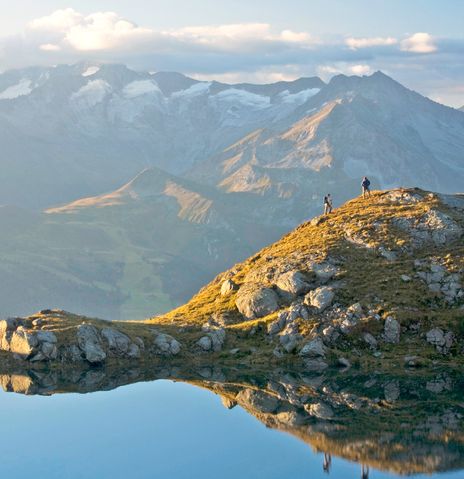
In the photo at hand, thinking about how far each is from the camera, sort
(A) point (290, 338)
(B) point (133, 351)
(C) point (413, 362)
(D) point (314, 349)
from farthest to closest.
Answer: (A) point (290, 338)
(B) point (133, 351)
(D) point (314, 349)
(C) point (413, 362)

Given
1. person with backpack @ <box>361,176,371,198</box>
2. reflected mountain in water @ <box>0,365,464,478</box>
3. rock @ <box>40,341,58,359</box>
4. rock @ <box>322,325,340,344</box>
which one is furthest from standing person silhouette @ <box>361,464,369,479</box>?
person with backpack @ <box>361,176,371,198</box>

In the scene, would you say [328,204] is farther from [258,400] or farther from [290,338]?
[258,400]

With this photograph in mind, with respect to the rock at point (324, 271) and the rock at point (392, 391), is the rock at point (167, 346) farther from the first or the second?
the rock at point (392, 391)

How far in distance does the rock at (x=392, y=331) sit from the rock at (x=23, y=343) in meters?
43.7

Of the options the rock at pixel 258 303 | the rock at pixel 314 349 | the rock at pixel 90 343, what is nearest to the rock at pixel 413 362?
the rock at pixel 314 349

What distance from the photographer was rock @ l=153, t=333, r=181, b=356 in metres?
101

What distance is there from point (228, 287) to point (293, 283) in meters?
13.7

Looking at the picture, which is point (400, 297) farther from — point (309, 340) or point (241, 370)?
point (241, 370)

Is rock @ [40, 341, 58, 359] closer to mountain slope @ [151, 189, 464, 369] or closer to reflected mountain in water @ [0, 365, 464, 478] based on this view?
reflected mountain in water @ [0, 365, 464, 478]

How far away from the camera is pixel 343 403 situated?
279ft

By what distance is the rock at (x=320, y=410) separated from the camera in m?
80.8

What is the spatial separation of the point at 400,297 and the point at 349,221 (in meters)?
23.0

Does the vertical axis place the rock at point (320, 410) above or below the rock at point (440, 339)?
below

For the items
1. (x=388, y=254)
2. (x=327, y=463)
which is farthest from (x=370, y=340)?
(x=327, y=463)
